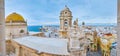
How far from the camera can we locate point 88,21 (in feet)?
8.04

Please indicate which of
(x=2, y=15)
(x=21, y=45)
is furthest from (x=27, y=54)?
(x=2, y=15)

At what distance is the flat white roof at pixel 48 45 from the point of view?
97.8 inches

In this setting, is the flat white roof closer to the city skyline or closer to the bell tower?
the bell tower

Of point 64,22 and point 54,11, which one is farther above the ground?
point 54,11

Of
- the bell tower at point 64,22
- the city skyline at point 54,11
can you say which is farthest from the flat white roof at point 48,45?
the city skyline at point 54,11

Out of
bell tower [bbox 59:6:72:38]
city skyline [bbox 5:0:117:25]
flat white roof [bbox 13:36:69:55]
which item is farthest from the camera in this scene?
bell tower [bbox 59:6:72:38]

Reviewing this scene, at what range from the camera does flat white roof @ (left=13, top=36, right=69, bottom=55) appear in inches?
97.8

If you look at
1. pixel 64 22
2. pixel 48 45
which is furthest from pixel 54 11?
pixel 48 45

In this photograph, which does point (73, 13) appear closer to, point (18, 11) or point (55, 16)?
point (55, 16)

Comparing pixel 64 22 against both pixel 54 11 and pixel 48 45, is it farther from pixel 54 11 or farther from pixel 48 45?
pixel 48 45

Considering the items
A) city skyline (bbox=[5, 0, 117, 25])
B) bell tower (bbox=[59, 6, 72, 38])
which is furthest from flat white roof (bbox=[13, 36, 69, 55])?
city skyline (bbox=[5, 0, 117, 25])

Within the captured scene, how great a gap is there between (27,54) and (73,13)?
3.01 feet

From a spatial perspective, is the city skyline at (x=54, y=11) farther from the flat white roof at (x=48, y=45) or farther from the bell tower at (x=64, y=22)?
the flat white roof at (x=48, y=45)

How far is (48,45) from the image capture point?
2662mm
